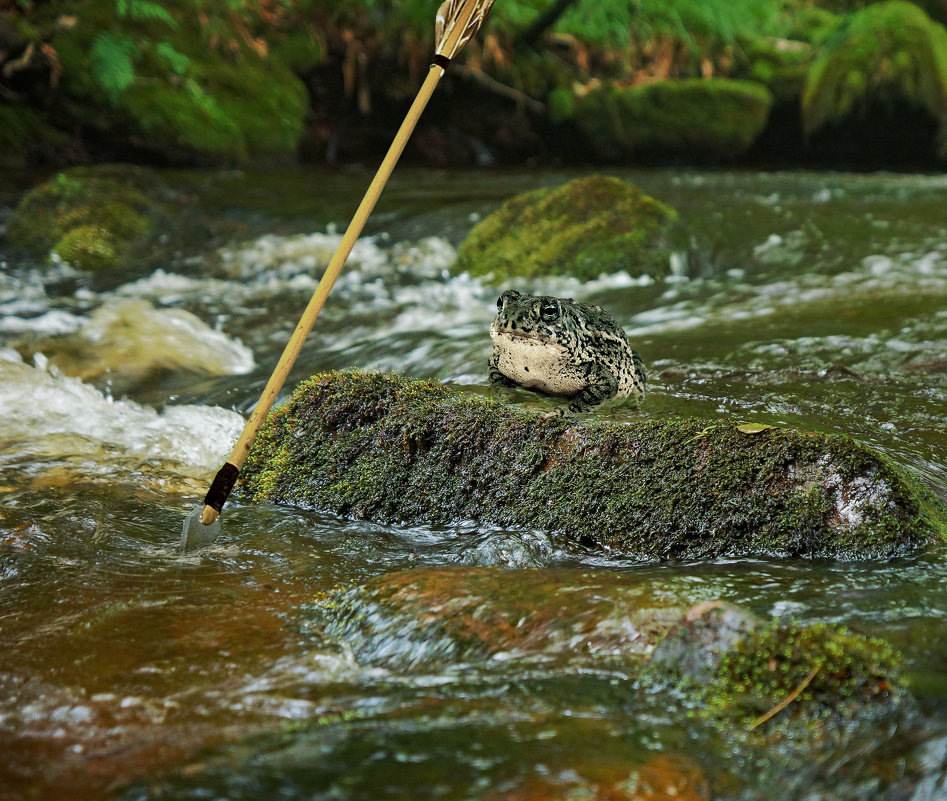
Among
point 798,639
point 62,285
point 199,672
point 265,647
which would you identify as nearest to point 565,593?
point 798,639

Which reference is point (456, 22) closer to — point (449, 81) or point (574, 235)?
point (574, 235)

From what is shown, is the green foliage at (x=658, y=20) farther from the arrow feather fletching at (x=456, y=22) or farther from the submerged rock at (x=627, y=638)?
the submerged rock at (x=627, y=638)

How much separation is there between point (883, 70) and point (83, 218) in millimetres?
14640

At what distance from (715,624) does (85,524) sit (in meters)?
3.44

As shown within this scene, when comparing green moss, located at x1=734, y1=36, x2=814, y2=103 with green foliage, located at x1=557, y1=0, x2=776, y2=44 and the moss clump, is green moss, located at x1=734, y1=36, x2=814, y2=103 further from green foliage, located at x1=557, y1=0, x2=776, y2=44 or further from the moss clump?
the moss clump

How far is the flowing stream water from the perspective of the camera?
8.48 feet

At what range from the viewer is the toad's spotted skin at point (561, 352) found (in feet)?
16.5

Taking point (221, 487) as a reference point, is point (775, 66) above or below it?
above

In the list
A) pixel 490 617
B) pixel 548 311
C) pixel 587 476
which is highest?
pixel 548 311

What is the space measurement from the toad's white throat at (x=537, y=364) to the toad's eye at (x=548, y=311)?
14 centimetres

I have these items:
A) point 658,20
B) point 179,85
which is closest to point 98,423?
point 179,85

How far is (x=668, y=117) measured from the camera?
691 inches

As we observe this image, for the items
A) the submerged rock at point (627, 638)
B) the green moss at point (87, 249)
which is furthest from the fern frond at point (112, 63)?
the submerged rock at point (627, 638)

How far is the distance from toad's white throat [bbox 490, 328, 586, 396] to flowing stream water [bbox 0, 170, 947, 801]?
6.0 inches
